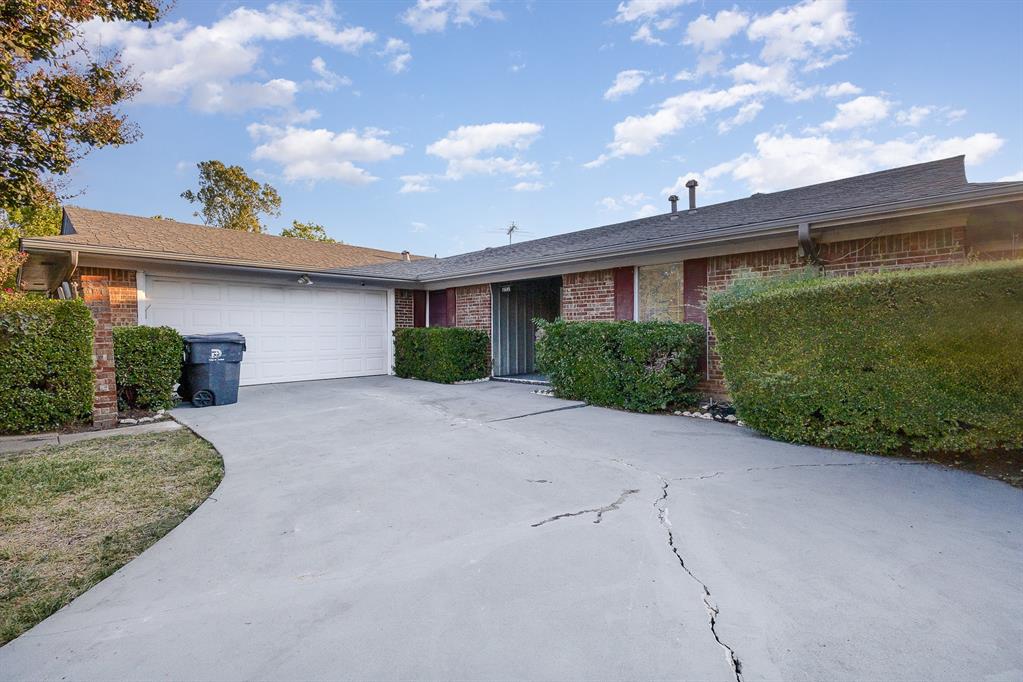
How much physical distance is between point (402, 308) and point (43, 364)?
23.6 ft

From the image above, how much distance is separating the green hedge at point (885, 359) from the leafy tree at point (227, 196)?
25939 millimetres

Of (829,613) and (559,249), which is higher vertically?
(559,249)

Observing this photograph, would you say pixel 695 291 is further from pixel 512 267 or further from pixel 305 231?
pixel 305 231

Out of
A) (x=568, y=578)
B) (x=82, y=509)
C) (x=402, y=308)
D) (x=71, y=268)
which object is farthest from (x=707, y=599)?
(x=402, y=308)

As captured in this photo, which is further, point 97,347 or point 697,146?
point 697,146

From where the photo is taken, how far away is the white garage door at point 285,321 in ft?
29.3

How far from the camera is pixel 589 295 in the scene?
8992 mm

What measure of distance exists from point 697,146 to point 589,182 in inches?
155

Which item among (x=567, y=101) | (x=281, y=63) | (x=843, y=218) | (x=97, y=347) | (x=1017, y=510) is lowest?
(x=1017, y=510)

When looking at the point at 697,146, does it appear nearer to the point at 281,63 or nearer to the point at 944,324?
the point at 944,324

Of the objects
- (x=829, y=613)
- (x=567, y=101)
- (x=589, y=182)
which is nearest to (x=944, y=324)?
(x=829, y=613)

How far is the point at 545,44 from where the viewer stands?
986 cm

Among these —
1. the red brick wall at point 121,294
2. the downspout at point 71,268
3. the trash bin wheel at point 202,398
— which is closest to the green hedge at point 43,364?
the trash bin wheel at point 202,398

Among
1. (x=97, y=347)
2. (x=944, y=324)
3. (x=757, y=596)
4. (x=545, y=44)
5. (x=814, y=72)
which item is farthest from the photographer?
(x=545, y=44)
